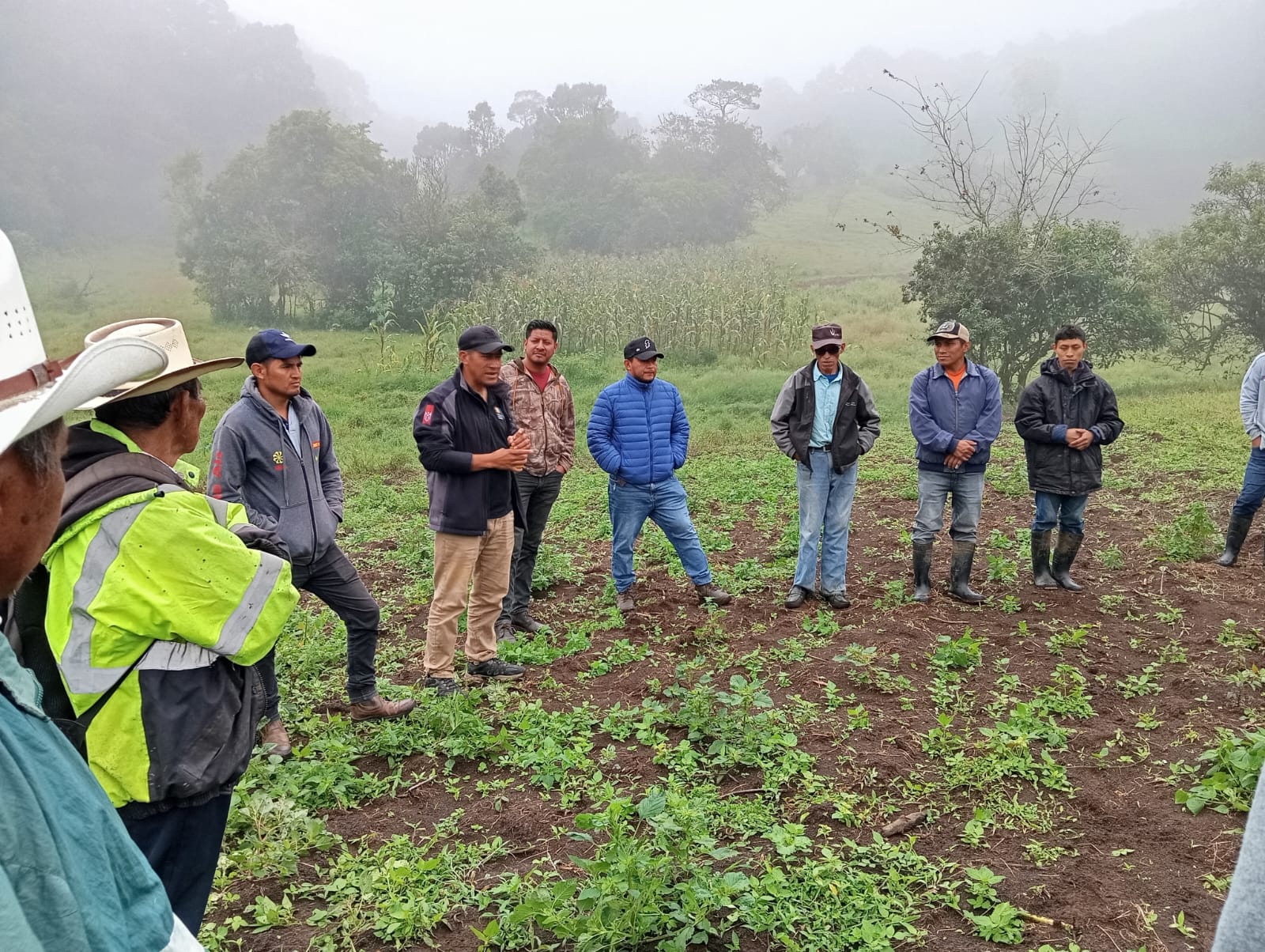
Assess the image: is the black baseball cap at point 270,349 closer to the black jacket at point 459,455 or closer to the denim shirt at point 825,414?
the black jacket at point 459,455

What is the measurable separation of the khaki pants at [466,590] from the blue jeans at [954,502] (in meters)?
3.13

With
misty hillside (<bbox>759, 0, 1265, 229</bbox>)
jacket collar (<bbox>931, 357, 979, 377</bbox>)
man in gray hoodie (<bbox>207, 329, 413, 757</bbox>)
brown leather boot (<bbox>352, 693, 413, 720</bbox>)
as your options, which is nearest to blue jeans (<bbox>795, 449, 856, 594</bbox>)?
jacket collar (<bbox>931, 357, 979, 377</bbox>)

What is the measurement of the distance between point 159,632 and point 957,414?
17.6 ft

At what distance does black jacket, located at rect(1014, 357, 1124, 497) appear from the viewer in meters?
6.06

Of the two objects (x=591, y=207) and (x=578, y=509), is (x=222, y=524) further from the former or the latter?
(x=591, y=207)

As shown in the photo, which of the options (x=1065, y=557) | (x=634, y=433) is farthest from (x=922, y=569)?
(x=634, y=433)

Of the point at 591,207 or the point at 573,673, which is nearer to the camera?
the point at 573,673

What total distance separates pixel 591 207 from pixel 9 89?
32.3 m

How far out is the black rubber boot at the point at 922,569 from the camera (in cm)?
607

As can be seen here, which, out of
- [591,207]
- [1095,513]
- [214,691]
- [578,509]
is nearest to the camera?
[214,691]

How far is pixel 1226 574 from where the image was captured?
252 inches

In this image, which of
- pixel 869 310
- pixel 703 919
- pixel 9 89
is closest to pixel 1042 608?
pixel 703 919

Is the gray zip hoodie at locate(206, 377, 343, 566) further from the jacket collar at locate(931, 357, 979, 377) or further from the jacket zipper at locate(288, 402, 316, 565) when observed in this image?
the jacket collar at locate(931, 357, 979, 377)

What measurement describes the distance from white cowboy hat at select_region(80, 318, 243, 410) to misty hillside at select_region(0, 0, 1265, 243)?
17.3 metres
